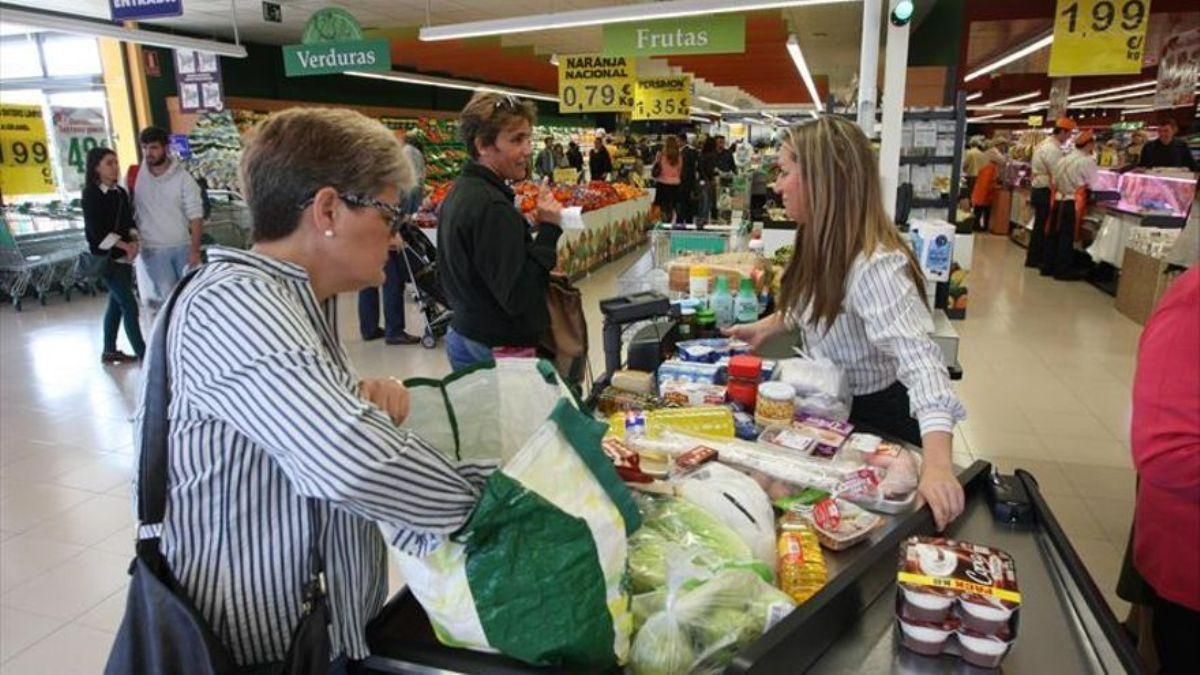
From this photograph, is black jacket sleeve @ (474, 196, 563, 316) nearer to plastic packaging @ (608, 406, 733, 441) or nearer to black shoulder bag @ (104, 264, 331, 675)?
plastic packaging @ (608, 406, 733, 441)

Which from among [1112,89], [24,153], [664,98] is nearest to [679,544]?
[24,153]

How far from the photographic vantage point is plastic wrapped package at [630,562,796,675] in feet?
3.72

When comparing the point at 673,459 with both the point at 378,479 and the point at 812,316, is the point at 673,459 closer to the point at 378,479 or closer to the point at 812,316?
the point at 812,316

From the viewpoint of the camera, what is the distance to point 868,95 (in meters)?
5.80

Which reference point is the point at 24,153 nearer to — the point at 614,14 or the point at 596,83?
the point at 614,14

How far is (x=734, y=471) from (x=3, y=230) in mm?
9711

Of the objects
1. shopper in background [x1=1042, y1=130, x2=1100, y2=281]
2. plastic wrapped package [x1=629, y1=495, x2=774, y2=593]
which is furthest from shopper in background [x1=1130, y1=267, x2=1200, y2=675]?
shopper in background [x1=1042, y1=130, x2=1100, y2=281]

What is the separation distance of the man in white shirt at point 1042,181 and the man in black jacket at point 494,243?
9.55 m

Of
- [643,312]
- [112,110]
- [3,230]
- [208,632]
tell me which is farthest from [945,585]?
[112,110]

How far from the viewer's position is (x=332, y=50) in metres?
8.74

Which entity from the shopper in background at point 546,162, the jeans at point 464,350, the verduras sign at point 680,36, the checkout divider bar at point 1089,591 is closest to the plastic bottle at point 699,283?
the jeans at point 464,350

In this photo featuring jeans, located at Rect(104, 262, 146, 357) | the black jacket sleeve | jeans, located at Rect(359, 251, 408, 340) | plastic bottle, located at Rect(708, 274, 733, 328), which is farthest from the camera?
jeans, located at Rect(359, 251, 408, 340)

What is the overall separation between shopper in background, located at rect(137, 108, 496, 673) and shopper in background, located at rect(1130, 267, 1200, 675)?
116 centimetres

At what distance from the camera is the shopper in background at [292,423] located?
39.3 inches
